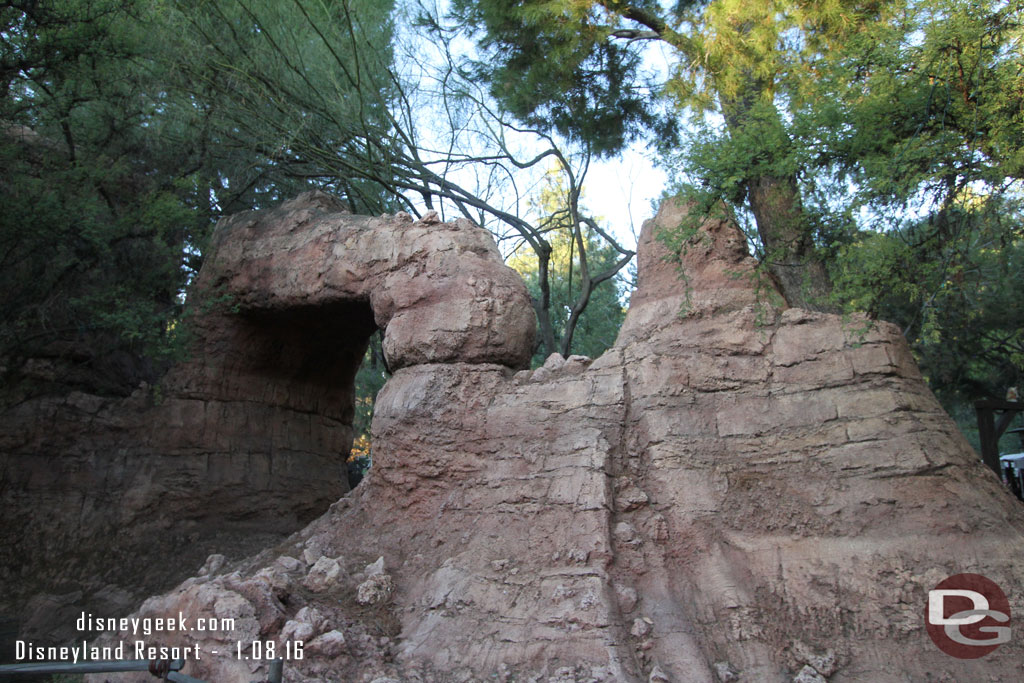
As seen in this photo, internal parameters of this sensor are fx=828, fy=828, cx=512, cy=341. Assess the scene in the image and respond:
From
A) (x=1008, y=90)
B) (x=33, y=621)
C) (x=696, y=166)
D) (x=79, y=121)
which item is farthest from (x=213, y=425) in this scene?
(x=1008, y=90)

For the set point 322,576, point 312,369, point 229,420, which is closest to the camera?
point 322,576

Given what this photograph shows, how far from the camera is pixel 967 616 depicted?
4.16 m

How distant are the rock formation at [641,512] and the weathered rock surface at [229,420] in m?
0.11

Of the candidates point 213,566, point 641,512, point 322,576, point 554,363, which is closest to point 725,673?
point 641,512

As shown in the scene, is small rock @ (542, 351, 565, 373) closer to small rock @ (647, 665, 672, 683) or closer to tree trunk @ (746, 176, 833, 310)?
tree trunk @ (746, 176, 833, 310)

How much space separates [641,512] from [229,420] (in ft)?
15.8

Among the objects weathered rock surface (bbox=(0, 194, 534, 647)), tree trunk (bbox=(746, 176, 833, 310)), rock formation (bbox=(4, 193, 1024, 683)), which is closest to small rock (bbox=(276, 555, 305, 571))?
rock formation (bbox=(4, 193, 1024, 683))

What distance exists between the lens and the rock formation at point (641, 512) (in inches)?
175

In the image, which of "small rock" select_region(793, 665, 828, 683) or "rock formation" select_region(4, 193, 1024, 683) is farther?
"rock formation" select_region(4, 193, 1024, 683)

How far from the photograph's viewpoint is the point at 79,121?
825cm

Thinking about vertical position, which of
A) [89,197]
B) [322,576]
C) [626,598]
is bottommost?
[626,598]

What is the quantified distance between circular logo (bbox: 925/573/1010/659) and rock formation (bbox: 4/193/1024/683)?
2.2 inches

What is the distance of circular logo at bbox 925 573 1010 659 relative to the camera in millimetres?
4125

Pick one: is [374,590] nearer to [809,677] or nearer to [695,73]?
[809,677]
